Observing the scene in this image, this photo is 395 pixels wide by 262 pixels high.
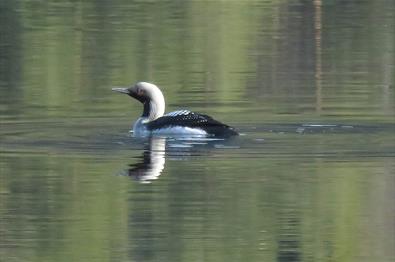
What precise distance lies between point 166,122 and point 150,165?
7.82ft

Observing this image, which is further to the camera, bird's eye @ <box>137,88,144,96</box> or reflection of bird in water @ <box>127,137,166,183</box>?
bird's eye @ <box>137,88,144,96</box>

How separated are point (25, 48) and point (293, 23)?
8.65 meters

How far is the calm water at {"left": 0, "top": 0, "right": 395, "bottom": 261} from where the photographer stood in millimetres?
12117

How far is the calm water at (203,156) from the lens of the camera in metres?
12.1

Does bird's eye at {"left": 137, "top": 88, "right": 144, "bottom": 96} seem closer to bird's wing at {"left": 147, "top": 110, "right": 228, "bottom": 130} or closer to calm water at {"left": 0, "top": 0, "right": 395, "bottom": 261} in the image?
calm water at {"left": 0, "top": 0, "right": 395, "bottom": 261}

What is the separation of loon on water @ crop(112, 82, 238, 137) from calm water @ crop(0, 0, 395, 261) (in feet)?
0.49

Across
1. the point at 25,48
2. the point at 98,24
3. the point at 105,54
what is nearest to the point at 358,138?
the point at 105,54

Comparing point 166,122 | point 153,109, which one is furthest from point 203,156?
point 153,109

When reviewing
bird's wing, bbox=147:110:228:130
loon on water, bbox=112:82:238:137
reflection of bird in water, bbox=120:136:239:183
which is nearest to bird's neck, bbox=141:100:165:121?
loon on water, bbox=112:82:238:137

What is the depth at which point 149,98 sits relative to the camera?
19203 millimetres

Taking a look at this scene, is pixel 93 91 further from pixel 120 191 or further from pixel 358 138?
pixel 120 191

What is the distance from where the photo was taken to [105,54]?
2908cm

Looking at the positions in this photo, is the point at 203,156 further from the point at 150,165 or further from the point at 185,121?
the point at 185,121

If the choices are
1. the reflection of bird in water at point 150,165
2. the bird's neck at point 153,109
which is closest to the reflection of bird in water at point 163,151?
the reflection of bird in water at point 150,165
